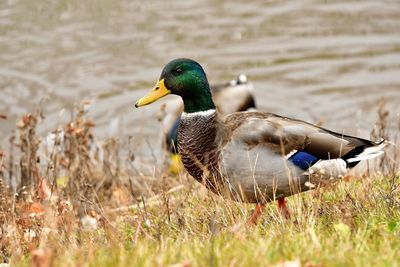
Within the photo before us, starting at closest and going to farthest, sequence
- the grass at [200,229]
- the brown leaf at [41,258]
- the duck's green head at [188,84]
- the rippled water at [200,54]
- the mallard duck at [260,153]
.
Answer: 1. the brown leaf at [41,258]
2. the grass at [200,229]
3. the mallard duck at [260,153]
4. the duck's green head at [188,84]
5. the rippled water at [200,54]

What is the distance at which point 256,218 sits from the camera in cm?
531

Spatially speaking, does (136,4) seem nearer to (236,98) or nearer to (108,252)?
(236,98)

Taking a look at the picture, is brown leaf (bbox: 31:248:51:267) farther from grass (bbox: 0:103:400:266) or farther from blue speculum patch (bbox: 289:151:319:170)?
blue speculum patch (bbox: 289:151:319:170)

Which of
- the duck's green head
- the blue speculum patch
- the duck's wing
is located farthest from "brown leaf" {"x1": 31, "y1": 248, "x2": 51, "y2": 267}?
the duck's green head

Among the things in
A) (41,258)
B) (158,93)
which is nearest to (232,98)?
(158,93)

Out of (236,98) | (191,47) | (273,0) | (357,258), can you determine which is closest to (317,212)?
(357,258)

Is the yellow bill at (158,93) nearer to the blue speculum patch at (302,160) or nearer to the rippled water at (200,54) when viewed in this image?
the blue speculum patch at (302,160)

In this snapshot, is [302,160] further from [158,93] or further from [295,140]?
[158,93]

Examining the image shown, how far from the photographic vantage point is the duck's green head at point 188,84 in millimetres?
5906

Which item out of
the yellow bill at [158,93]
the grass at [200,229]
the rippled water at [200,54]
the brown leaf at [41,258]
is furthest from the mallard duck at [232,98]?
the brown leaf at [41,258]

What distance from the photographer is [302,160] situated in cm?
558

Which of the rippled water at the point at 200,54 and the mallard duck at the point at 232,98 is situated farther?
the rippled water at the point at 200,54

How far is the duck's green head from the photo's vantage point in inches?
233

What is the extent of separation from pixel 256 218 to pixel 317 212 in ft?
1.51
